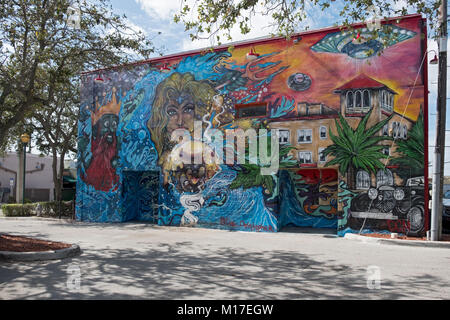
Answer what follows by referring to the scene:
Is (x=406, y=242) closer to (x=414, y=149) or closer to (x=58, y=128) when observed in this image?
(x=414, y=149)

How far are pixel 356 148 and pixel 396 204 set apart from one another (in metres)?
2.26

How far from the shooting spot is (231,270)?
725 centimetres

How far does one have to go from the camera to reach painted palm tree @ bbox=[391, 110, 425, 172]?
11.2m

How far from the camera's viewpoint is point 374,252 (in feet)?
30.2

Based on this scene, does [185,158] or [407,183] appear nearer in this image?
[407,183]

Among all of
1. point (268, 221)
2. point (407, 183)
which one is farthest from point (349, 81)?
point (268, 221)

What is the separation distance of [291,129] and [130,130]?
769 cm

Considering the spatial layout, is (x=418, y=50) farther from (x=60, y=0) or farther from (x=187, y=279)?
(x=60, y=0)

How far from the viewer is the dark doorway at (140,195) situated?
656 inches

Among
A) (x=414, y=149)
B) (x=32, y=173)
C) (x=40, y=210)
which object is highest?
(x=414, y=149)

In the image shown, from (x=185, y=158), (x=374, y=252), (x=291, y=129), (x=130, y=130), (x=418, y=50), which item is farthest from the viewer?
(x=130, y=130)

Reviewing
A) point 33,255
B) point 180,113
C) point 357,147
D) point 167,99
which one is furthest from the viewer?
point 167,99

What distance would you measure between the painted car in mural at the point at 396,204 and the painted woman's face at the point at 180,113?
24.4 feet

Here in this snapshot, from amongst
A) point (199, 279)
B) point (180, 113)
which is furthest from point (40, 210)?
point (199, 279)
